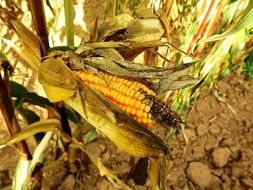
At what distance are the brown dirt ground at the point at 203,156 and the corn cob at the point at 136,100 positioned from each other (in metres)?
0.75

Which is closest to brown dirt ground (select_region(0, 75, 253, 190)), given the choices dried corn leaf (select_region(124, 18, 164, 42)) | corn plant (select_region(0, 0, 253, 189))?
corn plant (select_region(0, 0, 253, 189))

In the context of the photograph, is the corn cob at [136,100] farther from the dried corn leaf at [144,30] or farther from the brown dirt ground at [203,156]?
the brown dirt ground at [203,156]

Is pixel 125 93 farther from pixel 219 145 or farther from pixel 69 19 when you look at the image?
pixel 219 145

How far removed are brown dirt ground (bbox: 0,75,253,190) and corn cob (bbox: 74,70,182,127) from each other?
75 cm

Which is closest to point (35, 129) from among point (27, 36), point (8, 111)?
point (8, 111)

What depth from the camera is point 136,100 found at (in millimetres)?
830

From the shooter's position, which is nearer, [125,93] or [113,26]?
[125,93]

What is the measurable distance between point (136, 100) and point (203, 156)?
40.3 inches

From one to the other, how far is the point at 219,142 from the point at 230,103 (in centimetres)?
26

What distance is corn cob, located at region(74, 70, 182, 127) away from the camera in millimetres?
818

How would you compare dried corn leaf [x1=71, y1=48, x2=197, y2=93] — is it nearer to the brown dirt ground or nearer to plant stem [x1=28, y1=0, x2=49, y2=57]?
plant stem [x1=28, y1=0, x2=49, y2=57]

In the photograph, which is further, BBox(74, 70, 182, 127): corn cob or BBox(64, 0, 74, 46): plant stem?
BBox(64, 0, 74, 46): plant stem

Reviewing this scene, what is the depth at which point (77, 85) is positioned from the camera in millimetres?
896

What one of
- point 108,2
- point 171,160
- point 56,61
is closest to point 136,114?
point 56,61
